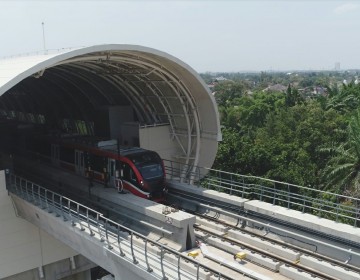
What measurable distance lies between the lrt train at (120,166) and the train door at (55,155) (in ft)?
5.42

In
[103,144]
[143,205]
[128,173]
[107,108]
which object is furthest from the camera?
[107,108]

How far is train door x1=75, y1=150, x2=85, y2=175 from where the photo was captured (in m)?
21.2

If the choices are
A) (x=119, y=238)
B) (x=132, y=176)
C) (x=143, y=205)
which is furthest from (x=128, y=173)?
(x=119, y=238)

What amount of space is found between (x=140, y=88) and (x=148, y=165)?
7.65 metres

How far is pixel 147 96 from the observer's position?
81.7ft

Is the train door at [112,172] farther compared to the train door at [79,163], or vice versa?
the train door at [79,163]

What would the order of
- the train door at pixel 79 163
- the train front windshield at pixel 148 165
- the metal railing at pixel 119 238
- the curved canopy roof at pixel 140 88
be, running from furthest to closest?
the train door at pixel 79 163
the curved canopy roof at pixel 140 88
the train front windshield at pixel 148 165
the metal railing at pixel 119 238

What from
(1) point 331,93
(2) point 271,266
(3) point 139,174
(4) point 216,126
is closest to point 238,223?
(2) point 271,266

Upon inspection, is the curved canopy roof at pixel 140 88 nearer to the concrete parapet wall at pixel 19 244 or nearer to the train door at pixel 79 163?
the train door at pixel 79 163

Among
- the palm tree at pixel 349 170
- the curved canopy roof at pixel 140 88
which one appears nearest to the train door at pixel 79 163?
the curved canopy roof at pixel 140 88

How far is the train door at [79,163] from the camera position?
21.2m

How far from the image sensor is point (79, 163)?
2141 cm

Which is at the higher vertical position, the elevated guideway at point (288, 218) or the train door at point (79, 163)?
the train door at point (79, 163)

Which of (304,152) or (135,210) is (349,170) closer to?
(304,152)
